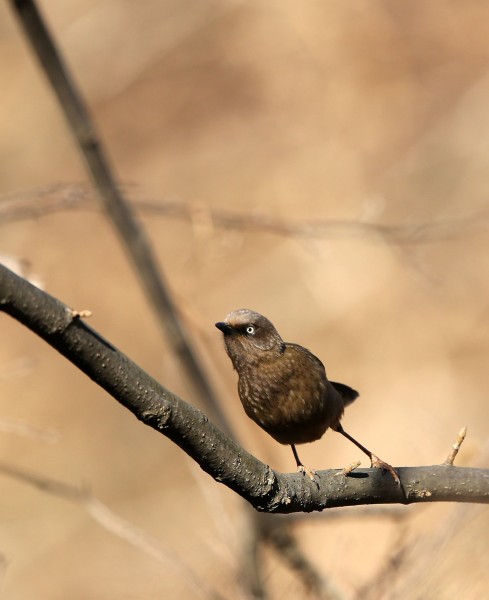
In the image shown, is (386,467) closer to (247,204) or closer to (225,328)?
(225,328)

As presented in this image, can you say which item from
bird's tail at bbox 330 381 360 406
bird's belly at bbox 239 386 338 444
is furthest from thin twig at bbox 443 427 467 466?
bird's tail at bbox 330 381 360 406

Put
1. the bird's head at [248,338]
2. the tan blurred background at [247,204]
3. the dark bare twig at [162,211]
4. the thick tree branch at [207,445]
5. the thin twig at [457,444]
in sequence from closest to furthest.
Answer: the thick tree branch at [207,445]
the thin twig at [457,444]
the bird's head at [248,338]
the dark bare twig at [162,211]
the tan blurred background at [247,204]

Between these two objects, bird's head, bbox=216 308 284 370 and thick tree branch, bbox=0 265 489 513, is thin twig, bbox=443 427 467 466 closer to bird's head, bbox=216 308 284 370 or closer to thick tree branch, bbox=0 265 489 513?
thick tree branch, bbox=0 265 489 513

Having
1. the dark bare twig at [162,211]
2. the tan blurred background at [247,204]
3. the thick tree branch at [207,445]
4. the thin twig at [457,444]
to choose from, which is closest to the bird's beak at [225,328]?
the thick tree branch at [207,445]

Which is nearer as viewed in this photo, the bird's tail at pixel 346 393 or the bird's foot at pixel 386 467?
the bird's foot at pixel 386 467

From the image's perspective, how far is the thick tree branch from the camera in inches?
79.5

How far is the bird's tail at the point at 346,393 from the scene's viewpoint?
3.36 m

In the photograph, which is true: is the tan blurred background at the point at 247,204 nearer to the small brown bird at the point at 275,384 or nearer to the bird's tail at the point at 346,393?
the bird's tail at the point at 346,393

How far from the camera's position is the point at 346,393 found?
3.41 m

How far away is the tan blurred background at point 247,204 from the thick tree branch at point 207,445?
5.94m

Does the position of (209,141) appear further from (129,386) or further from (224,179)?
(129,386)

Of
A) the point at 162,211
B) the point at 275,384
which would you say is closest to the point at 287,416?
the point at 275,384

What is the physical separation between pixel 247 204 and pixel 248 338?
9.20 meters

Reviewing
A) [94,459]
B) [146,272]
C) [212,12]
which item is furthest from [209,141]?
[146,272]
